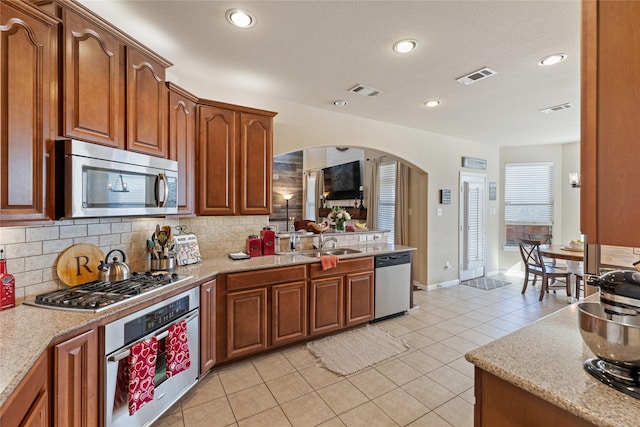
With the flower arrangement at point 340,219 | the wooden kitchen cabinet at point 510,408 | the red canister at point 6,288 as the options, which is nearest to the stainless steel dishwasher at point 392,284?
the flower arrangement at point 340,219

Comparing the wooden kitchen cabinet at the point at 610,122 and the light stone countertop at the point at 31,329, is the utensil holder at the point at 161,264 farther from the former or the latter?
the wooden kitchen cabinet at the point at 610,122

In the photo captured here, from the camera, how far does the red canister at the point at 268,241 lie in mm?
3238

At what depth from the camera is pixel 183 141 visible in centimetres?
257

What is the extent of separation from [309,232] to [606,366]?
3074 millimetres

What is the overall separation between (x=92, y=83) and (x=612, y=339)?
277cm

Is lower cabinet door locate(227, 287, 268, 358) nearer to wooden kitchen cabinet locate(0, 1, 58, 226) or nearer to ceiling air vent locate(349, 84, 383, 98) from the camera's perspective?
wooden kitchen cabinet locate(0, 1, 58, 226)

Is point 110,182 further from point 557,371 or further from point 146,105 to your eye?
point 557,371

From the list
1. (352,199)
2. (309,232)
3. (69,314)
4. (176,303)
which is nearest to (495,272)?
(352,199)

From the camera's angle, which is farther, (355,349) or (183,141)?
(355,349)

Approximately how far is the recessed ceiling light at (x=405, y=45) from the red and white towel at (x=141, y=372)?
2756 millimetres

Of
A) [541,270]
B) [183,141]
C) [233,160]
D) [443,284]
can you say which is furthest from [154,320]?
[541,270]

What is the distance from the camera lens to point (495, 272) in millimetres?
6395

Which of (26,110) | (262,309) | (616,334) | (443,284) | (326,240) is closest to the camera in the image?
(616,334)

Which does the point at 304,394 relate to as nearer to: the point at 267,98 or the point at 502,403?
the point at 502,403
